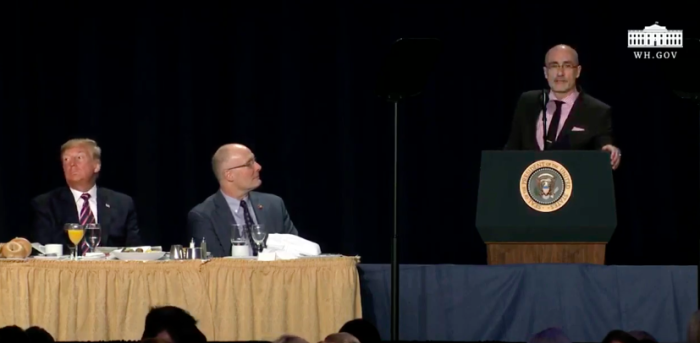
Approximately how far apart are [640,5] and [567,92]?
91.7 inches

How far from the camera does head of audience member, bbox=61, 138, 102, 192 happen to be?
249 inches

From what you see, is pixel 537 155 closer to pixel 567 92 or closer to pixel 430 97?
pixel 567 92

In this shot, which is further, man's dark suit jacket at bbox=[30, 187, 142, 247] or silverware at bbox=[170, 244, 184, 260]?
man's dark suit jacket at bbox=[30, 187, 142, 247]

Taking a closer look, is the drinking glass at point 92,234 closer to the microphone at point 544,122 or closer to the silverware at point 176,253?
the silverware at point 176,253

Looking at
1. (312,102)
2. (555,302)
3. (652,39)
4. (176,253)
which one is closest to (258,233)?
(176,253)

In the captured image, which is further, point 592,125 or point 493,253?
point 592,125

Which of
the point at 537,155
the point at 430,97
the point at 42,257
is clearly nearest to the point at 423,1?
the point at 430,97

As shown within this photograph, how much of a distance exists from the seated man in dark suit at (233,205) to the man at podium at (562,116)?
3.81 feet

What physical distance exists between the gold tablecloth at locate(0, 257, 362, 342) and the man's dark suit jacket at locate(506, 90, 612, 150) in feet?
3.97

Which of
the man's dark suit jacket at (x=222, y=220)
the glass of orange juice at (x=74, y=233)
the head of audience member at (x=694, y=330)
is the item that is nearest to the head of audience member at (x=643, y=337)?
the head of audience member at (x=694, y=330)

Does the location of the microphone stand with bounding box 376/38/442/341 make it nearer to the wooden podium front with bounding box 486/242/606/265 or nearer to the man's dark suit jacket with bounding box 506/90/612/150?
the wooden podium front with bounding box 486/242/606/265

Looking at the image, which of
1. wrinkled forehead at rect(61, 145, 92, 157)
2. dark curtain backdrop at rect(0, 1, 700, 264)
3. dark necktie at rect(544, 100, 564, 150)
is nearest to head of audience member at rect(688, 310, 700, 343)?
dark necktie at rect(544, 100, 564, 150)

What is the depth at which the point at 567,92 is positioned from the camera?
592 centimetres

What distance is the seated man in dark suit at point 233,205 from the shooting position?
5.83 meters
